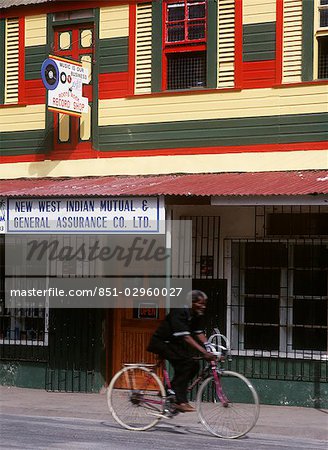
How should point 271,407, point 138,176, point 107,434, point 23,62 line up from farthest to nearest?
point 23,62 → point 138,176 → point 271,407 → point 107,434

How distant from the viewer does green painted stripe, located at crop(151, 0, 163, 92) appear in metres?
15.1

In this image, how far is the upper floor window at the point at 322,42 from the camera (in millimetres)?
13992

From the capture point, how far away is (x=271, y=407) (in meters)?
13.8

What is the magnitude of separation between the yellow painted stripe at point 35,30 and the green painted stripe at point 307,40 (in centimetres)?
437

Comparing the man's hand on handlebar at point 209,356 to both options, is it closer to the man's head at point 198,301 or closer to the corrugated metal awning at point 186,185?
the man's head at point 198,301

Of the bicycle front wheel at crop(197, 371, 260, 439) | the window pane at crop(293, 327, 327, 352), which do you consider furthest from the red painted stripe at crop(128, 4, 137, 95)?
the bicycle front wheel at crop(197, 371, 260, 439)

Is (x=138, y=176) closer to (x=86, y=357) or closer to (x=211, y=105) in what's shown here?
(x=211, y=105)

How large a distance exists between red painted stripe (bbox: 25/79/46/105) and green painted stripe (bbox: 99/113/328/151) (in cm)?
127

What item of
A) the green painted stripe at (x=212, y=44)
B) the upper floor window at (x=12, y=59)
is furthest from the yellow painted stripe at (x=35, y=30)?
the green painted stripe at (x=212, y=44)

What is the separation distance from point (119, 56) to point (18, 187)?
8.34 feet

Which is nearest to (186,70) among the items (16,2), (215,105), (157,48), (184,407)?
(157,48)

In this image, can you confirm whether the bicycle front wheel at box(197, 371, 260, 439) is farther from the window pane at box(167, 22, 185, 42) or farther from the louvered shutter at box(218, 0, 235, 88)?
the window pane at box(167, 22, 185, 42)

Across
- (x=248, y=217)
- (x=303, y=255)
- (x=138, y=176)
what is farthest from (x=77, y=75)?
(x=303, y=255)

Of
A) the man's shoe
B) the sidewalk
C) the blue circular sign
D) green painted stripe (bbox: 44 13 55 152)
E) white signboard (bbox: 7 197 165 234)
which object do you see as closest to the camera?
the man's shoe
